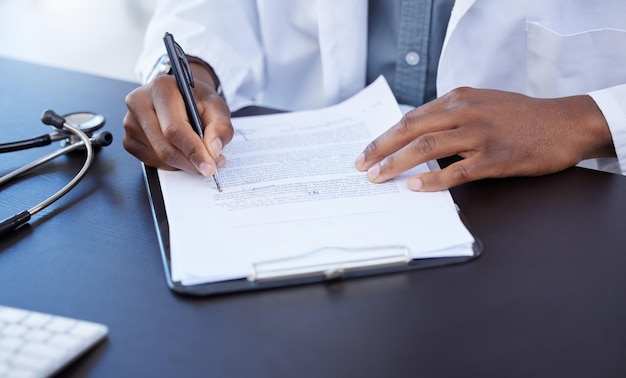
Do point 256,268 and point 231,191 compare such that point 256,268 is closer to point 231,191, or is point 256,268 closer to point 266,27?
point 231,191

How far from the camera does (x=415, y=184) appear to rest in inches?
26.7

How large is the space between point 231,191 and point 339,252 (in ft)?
0.53

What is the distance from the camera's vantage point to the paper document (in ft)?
1.91

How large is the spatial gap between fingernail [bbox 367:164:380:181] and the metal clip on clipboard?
0.13 meters

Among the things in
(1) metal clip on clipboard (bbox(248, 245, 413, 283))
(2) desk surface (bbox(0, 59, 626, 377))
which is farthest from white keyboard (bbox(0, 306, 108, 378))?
(1) metal clip on clipboard (bbox(248, 245, 413, 283))

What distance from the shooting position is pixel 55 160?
79cm

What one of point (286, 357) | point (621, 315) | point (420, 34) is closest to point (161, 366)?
point (286, 357)

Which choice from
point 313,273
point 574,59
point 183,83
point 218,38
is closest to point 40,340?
point 313,273

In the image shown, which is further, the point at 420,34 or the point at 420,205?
the point at 420,34

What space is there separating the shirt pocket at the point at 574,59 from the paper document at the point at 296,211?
33 centimetres

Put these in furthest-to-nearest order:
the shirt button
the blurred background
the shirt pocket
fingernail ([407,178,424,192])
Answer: the blurred background < the shirt button < the shirt pocket < fingernail ([407,178,424,192])

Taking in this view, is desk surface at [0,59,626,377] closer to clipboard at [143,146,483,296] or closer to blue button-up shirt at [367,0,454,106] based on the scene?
clipboard at [143,146,483,296]

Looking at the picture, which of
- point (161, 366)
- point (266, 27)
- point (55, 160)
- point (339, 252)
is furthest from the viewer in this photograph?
point (266, 27)

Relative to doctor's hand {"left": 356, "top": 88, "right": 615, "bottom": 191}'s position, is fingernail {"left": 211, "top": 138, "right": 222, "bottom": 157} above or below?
above
